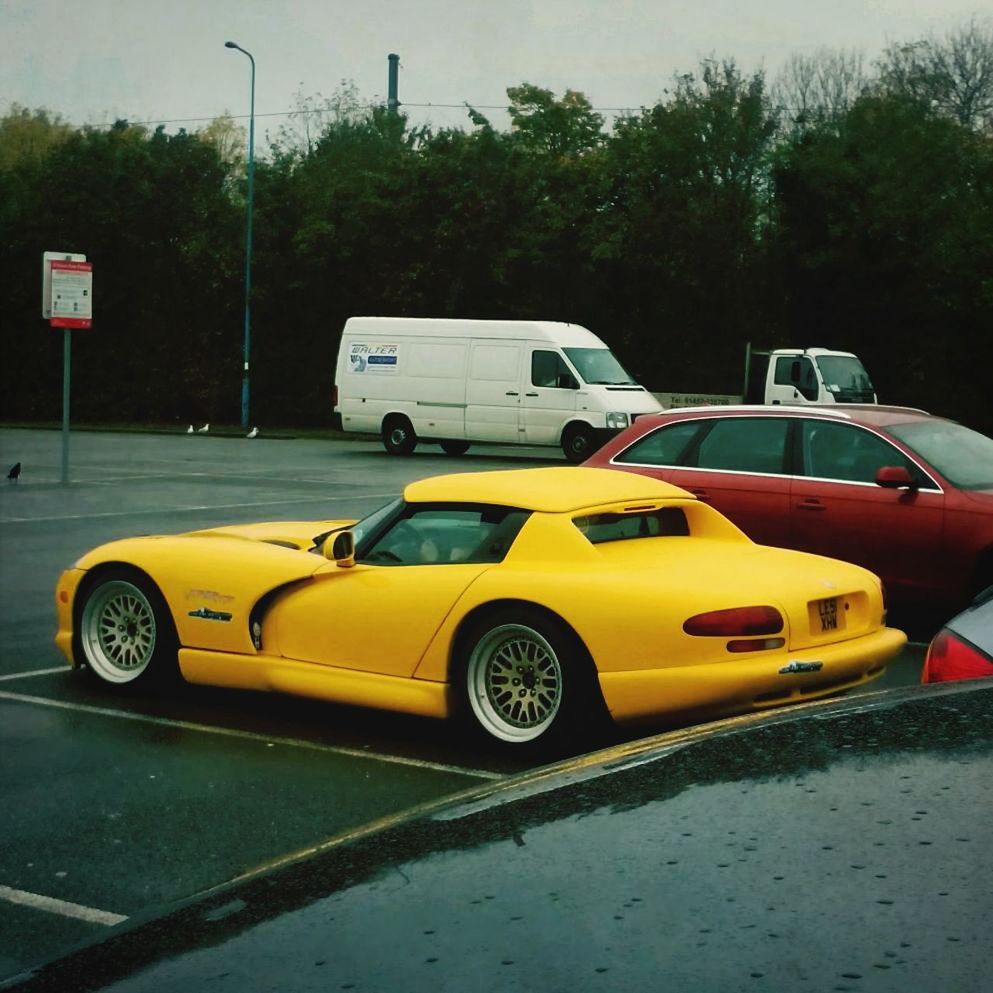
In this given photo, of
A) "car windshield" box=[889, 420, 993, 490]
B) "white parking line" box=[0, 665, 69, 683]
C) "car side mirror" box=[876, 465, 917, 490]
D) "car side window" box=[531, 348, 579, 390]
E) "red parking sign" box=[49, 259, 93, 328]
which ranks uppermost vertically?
"red parking sign" box=[49, 259, 93, 328]

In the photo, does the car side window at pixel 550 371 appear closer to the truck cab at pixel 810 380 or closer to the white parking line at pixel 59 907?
the truck cab at pixel 810 380

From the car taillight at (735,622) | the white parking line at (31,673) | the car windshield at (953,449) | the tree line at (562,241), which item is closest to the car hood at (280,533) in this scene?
the white parking line at (31,673)

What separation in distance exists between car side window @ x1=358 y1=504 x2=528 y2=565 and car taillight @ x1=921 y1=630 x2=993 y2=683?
2257 millimetres

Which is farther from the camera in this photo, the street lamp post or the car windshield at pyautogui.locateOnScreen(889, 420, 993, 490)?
the street lamp post

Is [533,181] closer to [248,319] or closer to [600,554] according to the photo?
[248,319]

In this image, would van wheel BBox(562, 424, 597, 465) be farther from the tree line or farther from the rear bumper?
the rear bumper

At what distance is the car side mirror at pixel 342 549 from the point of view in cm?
725

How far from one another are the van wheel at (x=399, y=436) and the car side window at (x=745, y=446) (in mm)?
20931

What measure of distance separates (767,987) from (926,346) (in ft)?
129

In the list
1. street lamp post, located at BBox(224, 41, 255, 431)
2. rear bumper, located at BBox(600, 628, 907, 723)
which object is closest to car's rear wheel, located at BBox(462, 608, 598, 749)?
rear bumper, located at BBox(600, 628, 907, 723)

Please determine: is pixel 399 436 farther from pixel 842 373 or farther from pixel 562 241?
pixel 562 241

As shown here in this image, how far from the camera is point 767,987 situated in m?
1.75

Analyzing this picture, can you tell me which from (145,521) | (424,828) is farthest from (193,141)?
(424,828)

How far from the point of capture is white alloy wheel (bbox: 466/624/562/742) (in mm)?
6641
